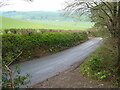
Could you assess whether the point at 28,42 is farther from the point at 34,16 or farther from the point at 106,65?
the point at 34,16

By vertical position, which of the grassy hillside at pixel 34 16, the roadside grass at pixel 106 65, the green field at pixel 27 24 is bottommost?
the roadside grass at pixel 106 65

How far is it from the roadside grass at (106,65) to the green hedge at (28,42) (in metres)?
5.07

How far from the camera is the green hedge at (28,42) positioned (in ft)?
36.4

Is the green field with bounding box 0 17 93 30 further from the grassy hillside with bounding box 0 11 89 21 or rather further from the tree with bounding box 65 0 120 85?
the tree with bounding box 65 0 120 85

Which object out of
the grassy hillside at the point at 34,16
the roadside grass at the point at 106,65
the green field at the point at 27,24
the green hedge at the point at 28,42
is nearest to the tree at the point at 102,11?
the roadside grass at the point at 106,65

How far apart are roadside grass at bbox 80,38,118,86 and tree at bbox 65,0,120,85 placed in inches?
13.2

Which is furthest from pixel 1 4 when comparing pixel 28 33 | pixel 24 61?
pixel 28 33

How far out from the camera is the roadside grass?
25.2 ft

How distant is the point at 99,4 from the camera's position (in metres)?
11.0

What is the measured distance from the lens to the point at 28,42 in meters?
12.9

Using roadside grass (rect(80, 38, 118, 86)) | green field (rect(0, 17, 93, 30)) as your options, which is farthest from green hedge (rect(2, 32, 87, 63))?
roadside grass (rect(80, 38, 118, 86))

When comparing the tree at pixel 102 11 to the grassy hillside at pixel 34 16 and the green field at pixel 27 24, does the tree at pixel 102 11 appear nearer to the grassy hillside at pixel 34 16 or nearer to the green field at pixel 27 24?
the grassy hillside at pixel 34 16

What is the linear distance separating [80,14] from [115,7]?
3.63 meters

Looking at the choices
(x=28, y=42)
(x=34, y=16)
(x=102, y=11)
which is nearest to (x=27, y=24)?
(x=28, y=42)
